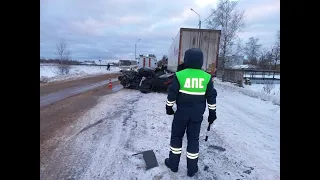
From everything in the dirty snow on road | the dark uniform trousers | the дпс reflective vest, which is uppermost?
the дпс reflective vest

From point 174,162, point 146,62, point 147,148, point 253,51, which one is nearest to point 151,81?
point 147,148

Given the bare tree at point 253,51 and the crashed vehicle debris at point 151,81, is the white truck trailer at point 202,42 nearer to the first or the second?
the crashed vehicle debris at point 151,81

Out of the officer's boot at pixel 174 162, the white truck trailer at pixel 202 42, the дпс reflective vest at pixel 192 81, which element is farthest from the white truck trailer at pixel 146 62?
the дпс reflective vest at pixel 192 81

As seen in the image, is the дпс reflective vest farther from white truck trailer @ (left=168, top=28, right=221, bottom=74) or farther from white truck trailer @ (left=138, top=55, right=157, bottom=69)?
white truck trailer @ (left=138, top=55, right=157, bottom=69)

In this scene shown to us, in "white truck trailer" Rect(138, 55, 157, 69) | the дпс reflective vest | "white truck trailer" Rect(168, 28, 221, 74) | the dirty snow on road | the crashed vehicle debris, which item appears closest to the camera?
the дпс reflective vest

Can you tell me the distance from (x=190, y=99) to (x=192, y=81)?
284mm

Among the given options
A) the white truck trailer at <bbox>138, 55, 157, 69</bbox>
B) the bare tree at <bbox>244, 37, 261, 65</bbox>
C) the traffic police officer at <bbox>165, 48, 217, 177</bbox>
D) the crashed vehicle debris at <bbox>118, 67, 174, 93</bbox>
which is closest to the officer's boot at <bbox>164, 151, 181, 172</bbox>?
the traffic police officer at <bbox>165, 48, 217, 177</bbox>

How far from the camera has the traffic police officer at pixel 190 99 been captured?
3.68 metres

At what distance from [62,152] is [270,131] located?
5.53 m

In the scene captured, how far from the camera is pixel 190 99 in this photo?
12.2 ft

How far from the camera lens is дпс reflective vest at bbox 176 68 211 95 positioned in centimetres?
367

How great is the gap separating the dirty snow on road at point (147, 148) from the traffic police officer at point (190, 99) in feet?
1.39

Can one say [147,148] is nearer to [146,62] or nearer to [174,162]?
[174,162]
